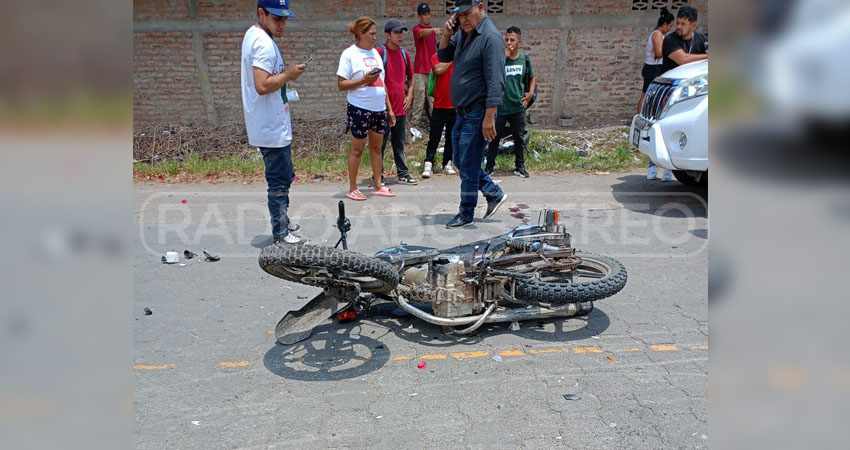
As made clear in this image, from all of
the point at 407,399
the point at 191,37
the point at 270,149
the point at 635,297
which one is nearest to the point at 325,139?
the point at 191,37

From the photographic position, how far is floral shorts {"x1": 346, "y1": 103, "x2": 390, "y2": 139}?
7.57 meters

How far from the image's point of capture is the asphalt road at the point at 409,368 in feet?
10.3

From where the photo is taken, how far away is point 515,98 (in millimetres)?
9008

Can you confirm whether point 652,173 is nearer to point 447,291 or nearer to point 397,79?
point 397,79

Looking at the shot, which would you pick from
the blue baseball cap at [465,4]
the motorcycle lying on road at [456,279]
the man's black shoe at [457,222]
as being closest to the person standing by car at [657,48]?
the man's black shoe at [457,222]

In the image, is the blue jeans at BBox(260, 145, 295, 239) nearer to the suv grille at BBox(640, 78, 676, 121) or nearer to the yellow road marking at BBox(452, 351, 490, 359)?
the yellow road marking at BBox(452, 351, 490, 359)

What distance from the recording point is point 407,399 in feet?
11.4

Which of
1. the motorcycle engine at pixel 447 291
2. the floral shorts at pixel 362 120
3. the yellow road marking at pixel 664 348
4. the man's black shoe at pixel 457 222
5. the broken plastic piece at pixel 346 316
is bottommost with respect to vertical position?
the yellow road marking at pixel 664 348

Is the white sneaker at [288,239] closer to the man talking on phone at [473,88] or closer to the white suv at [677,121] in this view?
the man talking on phone at [473,88]

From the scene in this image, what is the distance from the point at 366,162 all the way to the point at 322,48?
10.6ft

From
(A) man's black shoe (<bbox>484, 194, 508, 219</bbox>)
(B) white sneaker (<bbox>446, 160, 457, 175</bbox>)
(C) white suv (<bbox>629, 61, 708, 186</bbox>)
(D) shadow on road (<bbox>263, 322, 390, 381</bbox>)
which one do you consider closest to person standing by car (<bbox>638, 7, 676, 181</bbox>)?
(C) white suv (<bbox>629, 61, 708, 186</bbox>)

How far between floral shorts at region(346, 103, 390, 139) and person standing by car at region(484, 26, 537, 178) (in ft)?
5.97
